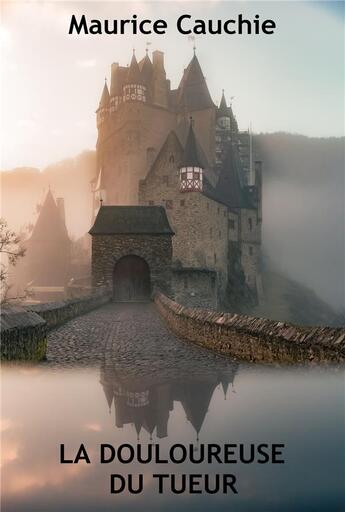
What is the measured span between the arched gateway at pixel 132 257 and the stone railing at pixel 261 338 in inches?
644

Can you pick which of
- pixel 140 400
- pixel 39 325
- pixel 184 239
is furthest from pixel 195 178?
pixel 140 400

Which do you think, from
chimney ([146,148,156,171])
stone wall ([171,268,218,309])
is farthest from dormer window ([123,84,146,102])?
stone wall ([171,268,218,309])

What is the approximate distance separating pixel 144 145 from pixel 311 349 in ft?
178

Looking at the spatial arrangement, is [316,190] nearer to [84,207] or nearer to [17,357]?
[84,207]

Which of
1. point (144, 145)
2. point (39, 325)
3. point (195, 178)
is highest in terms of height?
point (144, 145)

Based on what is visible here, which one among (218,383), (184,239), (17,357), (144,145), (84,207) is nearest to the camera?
(218,383)

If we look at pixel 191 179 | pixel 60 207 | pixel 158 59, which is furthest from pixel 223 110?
pixel 191 179

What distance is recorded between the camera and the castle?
1774 inches

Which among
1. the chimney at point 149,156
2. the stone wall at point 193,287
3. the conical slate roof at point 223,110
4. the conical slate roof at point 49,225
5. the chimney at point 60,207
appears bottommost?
the stone wall at point 193,287

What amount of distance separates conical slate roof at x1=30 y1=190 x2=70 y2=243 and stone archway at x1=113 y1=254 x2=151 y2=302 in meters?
37.2

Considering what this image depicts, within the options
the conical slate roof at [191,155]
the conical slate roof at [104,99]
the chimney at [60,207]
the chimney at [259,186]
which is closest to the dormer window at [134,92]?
the conical slate roof at [104,99]

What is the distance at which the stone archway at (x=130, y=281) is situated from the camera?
29.4 metres

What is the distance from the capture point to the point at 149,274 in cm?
2930

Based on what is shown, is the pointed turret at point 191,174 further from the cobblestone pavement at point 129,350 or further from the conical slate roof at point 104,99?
the cobblestone pavement at point 129,350
